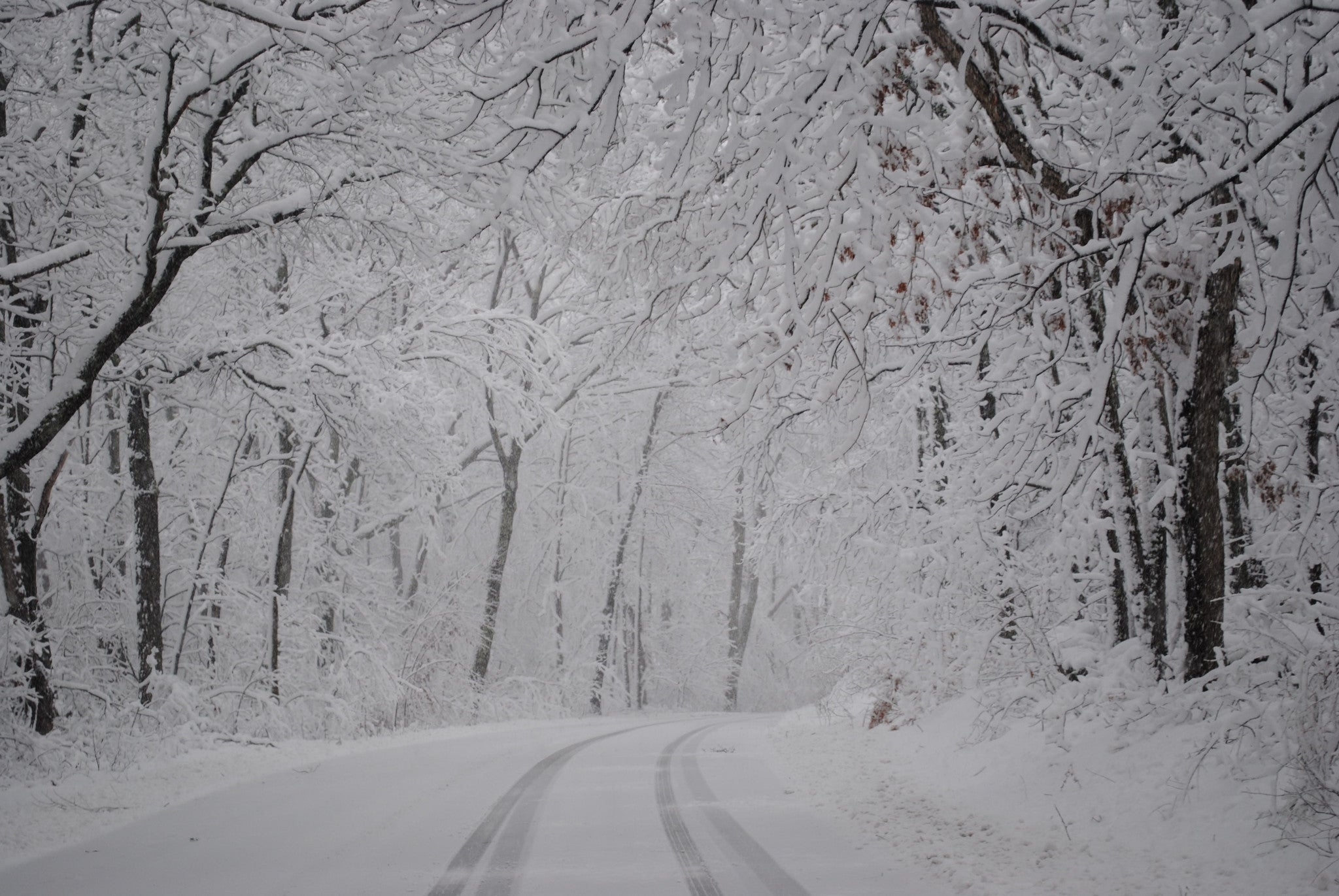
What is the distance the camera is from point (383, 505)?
2205cm

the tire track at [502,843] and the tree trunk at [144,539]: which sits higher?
the tree trunk at [144,539]

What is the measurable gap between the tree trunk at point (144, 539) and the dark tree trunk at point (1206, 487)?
40.8 feet

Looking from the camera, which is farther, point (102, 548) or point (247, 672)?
point (247, 672)

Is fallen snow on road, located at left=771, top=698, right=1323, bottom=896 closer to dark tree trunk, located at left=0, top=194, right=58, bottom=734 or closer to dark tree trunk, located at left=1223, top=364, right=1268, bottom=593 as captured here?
dark tree trunk, located at left=1223, top=364, right=1268, bottom=593

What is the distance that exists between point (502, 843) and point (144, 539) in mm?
9202

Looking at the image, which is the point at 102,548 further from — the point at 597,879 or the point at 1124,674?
the point at 1124,674

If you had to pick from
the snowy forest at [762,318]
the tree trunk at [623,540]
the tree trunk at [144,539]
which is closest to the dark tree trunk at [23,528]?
the snowy forest at [762,318]

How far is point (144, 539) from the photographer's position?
38.9ft

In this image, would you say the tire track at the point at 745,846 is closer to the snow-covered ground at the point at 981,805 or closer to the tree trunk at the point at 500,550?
the snow-covered ground at the point at 981,805

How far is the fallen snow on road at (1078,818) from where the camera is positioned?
14.4 feet

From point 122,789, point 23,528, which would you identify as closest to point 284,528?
point 23,528

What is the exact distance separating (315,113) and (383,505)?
50.8ft

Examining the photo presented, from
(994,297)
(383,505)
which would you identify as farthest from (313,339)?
(383,505)

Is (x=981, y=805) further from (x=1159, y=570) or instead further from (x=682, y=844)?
(x=1159, y=570)
